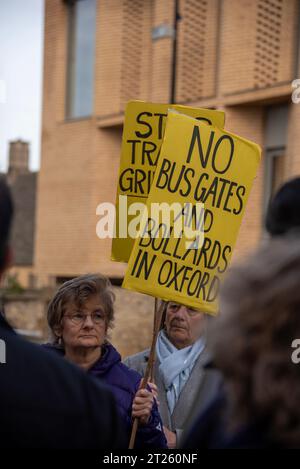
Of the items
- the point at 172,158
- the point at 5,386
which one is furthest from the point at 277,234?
the point at 172,158

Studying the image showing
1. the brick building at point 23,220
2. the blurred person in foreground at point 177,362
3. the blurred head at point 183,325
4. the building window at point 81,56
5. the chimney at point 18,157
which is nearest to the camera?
the blurred person in foreground at point 177,362

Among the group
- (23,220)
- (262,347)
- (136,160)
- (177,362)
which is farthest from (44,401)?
(23,220)

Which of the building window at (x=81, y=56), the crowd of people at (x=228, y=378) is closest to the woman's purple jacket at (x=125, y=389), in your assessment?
the crowd of people at (x=228, y=378)

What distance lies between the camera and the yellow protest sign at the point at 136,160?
4820 mm

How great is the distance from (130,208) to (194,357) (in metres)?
0.84

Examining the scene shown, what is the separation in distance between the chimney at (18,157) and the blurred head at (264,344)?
49200mm

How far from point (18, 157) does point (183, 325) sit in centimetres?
5051

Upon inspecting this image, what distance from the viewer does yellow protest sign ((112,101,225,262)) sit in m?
4.82

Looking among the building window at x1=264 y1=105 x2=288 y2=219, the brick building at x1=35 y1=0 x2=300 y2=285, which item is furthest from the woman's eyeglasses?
the building window at x1=264 y1=105 x2=288 y2=219

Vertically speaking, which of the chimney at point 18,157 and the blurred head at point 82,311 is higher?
the chimney at point 18,157

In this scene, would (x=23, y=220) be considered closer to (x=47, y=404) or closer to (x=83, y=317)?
(x=83, y=317)

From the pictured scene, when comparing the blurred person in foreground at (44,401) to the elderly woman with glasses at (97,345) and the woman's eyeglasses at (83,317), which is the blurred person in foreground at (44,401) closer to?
the elderly woman with glasses at (97,345)

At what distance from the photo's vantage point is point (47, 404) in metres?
2.08

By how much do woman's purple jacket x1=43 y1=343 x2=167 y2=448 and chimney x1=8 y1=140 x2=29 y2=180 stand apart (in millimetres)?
46960
